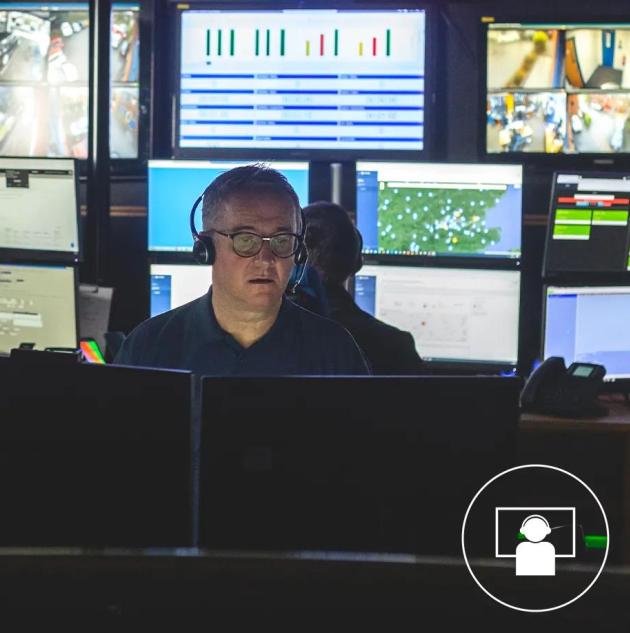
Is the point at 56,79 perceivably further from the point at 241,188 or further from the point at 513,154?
the point at 241,188

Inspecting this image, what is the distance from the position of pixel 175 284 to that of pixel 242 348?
4.78ft

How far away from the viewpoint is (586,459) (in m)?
3.54

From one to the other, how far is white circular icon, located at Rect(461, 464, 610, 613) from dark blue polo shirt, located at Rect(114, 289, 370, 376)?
93 centimetres

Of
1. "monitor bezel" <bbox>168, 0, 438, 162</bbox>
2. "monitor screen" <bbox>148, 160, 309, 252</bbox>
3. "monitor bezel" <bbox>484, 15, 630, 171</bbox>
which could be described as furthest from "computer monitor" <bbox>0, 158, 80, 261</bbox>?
"monitor bezel" <bbox>484, 15, 630, 171</bbox>

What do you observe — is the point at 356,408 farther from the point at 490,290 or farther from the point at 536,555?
the point at 490,290

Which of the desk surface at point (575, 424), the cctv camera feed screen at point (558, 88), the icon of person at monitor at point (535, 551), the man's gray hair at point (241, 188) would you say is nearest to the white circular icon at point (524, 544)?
the icon of person at monitor at point (535, 551)

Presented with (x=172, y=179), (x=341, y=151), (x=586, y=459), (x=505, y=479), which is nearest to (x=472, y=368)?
(x=586, y=459)

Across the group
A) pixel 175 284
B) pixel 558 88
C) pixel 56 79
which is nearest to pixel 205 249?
pixel 175 284

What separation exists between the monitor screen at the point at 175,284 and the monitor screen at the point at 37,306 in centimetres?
25

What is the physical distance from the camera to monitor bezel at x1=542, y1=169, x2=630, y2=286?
3277 millimetres

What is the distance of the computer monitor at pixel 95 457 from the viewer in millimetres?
1017

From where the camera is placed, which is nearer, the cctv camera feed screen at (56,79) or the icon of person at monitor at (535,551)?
the icon of person at monitor at (535,551)

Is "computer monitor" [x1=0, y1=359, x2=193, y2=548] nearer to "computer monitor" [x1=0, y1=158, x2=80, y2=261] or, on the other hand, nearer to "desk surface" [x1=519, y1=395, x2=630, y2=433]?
"desk surface" [x1=519, y1=395, x2=630, y2=433]

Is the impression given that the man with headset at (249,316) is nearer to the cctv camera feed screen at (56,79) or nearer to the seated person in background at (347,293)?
the seated person in background at (347,293)
